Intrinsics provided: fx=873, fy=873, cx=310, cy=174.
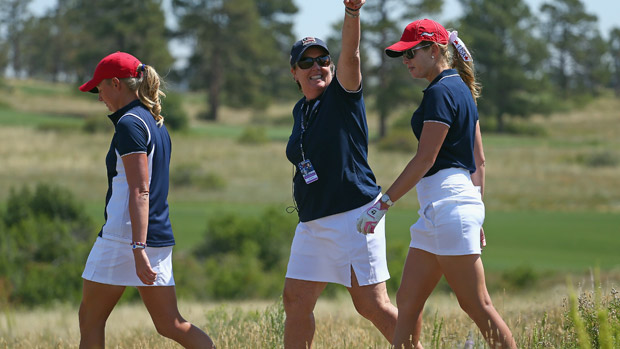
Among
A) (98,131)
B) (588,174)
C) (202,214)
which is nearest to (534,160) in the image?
(588,174)

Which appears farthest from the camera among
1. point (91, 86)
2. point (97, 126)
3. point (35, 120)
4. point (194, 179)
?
point (35, 120)

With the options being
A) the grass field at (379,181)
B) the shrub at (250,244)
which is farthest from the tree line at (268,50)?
the shrub at (250,244)

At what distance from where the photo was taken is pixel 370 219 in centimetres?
405

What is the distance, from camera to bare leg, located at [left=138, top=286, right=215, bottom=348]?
14.5 feet

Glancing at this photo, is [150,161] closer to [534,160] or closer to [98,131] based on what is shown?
[534,160]

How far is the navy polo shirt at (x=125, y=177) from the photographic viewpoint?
13.9ft

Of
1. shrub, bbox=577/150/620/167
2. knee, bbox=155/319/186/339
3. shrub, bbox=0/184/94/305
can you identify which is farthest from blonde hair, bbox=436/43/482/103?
shrub, bbox=577/150/620/167

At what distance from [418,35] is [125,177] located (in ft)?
5.23

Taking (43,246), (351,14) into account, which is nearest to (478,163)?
(351,14)

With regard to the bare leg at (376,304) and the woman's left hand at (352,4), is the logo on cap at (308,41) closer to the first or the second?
the woman's left hand at (352,4)

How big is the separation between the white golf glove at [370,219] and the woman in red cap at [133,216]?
3.38 ft

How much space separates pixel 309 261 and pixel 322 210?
0.27m

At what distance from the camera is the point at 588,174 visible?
130 ft

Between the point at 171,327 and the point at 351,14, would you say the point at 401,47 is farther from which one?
the point at 171,327
